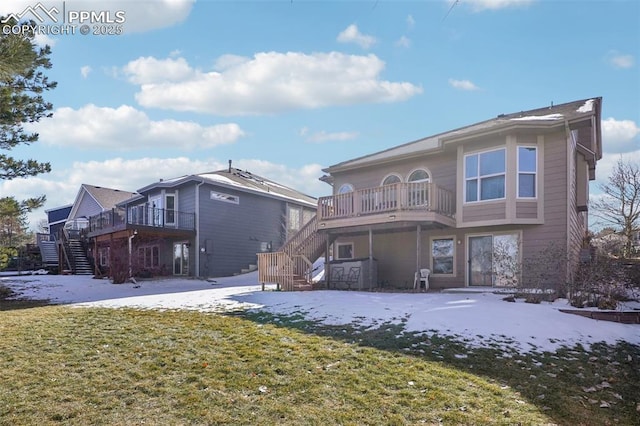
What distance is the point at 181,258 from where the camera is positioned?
22234 mm

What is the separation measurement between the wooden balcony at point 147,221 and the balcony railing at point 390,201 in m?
9.19

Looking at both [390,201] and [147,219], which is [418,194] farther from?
[147,219]

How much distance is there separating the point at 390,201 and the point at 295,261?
149 inches

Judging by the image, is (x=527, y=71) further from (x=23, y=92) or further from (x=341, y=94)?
(x=23, y=92)

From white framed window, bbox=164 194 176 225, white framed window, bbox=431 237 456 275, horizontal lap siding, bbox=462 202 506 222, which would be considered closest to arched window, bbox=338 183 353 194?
white framed window, bbox=431 237 456 275

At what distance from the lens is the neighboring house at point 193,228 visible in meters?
20.5

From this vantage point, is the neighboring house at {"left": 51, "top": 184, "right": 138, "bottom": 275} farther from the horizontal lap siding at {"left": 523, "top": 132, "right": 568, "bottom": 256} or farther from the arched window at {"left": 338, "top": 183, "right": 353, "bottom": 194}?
the horizontal lap siding at {"left": 523, "top": 132, "right": 568, "bottom": 256}

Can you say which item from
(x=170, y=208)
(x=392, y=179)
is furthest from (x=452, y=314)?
(x=170, y=208)

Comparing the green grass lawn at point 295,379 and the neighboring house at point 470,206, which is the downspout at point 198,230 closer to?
the neighboring house at point 470,206

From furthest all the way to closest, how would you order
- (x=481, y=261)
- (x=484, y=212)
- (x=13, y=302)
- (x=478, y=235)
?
(x=478, y=235) < (x=481, y=261) < (x=13, y=302) < (x=484, y=212)

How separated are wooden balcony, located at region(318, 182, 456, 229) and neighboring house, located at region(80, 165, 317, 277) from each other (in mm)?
9216

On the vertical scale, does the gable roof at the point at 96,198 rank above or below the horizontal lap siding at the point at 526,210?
above

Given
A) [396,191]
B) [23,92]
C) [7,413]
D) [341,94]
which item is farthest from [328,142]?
[7,413]

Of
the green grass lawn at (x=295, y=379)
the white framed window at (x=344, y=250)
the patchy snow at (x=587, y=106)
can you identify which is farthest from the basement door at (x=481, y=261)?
the green grass lawn at (x=295, y=379)
